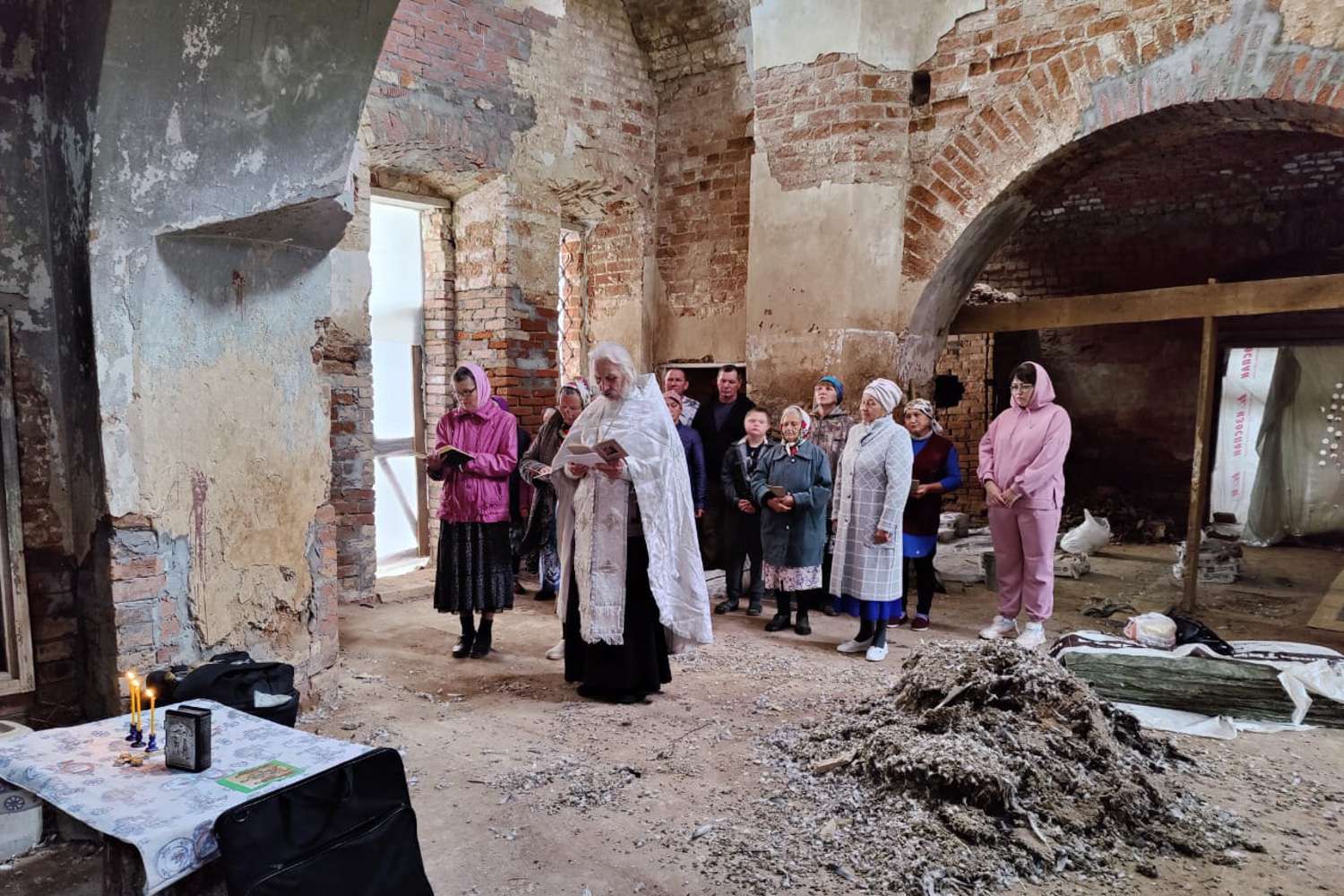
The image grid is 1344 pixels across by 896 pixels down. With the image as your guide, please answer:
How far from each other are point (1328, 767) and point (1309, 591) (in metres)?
4.27

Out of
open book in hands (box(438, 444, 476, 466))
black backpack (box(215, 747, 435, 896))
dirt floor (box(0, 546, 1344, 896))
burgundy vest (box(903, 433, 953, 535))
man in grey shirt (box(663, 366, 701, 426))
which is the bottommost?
dirt floor (box(0, 546, 1344, 896))

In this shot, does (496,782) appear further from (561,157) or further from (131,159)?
(561,157)

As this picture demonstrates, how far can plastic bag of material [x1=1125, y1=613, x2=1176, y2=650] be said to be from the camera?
453 centimetres

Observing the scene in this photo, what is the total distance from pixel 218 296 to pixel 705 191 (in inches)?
200

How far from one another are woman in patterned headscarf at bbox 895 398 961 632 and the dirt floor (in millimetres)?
320

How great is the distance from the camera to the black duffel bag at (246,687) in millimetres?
2863

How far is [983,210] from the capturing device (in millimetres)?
5859

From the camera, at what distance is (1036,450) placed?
5.09 metres

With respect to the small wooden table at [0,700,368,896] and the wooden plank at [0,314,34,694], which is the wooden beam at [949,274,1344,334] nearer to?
the small wooden table at [0,700,368,896]

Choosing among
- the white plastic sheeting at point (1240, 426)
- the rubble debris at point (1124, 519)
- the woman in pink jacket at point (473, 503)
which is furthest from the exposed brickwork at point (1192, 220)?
the woman in pink jacket at point (473, 503)

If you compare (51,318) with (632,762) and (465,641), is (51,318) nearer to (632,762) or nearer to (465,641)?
(465,641)

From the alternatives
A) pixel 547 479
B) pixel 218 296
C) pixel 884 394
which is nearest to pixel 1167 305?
pixel 884 394

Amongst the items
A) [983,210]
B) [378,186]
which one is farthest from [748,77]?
[378,186]

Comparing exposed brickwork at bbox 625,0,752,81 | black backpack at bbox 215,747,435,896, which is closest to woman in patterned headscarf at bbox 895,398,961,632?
exposed brickwork at bbox 625,0,752,81
